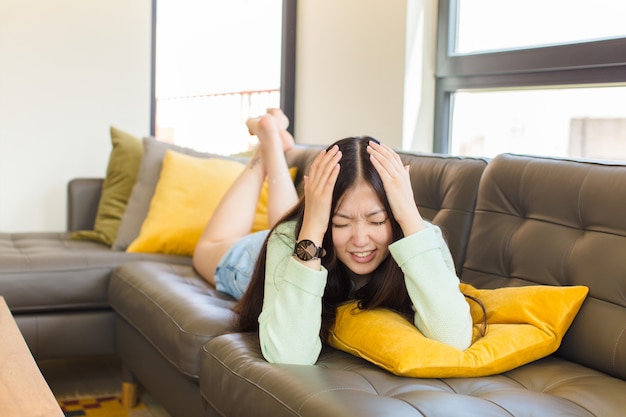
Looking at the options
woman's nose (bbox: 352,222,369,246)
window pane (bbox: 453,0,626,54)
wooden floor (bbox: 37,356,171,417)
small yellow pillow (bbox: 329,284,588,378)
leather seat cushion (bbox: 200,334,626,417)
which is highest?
window pane (bbox: 453,0,626,54)

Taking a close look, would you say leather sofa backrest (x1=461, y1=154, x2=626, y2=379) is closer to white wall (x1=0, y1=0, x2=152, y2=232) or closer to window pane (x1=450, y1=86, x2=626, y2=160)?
window pane (x1=450, y1=86, x2=626, y2=160)

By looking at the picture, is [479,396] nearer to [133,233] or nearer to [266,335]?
[266,335]

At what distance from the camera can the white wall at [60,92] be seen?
4055mm

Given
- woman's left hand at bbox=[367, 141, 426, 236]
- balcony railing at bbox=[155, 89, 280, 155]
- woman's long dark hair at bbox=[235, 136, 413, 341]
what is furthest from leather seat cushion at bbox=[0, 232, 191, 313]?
balcony railing at bbox=[155, 89, 280, 155]

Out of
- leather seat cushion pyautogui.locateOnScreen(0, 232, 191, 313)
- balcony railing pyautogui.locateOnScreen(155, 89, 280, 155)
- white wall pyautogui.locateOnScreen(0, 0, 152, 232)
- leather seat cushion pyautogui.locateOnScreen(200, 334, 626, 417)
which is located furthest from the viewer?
balcony railing pyautogui.locateOnScreen(155, 89, 280, 155)

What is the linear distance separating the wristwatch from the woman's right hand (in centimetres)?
1

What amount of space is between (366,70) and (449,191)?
4.98ft

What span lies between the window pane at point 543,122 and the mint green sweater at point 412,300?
1.29 meters

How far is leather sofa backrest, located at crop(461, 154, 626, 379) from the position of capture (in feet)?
6.23

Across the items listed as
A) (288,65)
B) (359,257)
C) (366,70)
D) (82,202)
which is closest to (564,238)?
(359,257)

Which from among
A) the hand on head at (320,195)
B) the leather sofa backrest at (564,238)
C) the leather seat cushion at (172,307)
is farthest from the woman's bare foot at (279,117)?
the hand on head at (320,195)

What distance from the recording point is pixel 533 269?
2.12 meters

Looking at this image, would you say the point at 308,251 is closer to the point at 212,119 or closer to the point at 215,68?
the point at 215,68

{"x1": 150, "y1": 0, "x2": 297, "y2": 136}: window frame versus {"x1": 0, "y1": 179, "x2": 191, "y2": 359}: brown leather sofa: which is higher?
{"x1": 150, "y1": 0, "x2": 297, "y2": 136}: window frame
